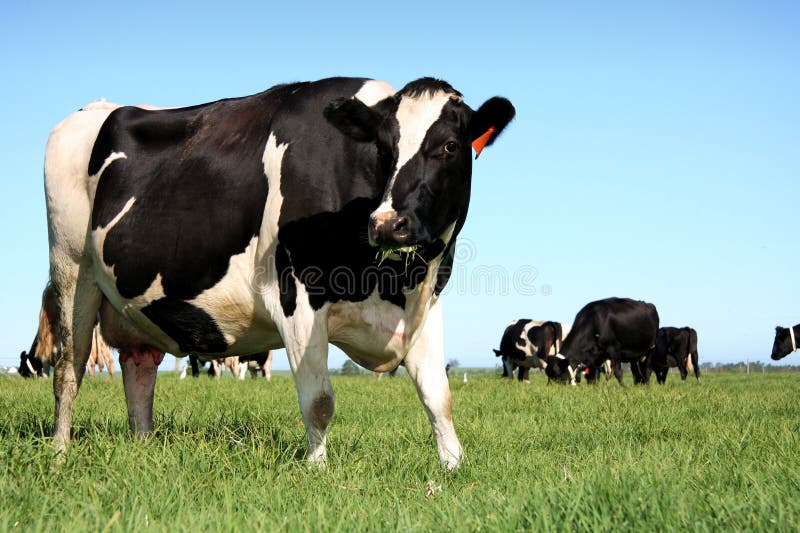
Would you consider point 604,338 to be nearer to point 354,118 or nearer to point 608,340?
point 608,340

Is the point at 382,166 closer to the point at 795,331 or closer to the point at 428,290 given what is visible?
the point at 428,290

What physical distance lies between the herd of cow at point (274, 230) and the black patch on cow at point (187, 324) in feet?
0.05

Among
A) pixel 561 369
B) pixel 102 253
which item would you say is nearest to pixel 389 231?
pixel 102 253

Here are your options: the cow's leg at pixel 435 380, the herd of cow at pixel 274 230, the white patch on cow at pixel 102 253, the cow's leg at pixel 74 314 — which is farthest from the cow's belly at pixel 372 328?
the cow's leg at pixel 74 314

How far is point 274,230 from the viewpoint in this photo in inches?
204

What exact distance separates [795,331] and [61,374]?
1316 inches

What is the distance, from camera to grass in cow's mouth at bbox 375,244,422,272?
4602mm

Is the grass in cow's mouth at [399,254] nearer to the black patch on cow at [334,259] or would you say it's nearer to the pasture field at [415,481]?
the black patch on cow at [334,259]

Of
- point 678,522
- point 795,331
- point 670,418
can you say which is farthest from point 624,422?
point 795,331

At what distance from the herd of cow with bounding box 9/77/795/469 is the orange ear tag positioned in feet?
0.04

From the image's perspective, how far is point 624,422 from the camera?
783cm

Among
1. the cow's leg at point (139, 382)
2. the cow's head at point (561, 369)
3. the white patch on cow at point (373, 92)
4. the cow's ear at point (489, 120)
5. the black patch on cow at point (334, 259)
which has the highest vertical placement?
the white patch on cow at point (373, 92)

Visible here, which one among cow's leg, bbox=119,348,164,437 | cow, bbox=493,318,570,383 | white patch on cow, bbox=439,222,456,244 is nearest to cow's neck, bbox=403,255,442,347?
white patch on cow, bbox=439,222,456,244

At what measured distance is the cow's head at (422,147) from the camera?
180 inches
